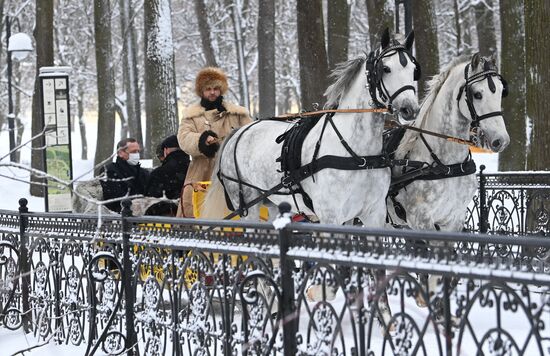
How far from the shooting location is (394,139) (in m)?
8.65

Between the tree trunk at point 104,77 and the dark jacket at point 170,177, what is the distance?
12334 millimetres

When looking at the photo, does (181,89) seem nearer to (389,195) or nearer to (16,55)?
(16,55)

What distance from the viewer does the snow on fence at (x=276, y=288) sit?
4332 millimetres

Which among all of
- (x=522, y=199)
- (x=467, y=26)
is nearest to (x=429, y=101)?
(x=522, y=199)

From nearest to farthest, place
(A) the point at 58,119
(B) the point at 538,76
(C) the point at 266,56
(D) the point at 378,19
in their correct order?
(B) the point at 538,76 < (A) the point at 58,119 < (D) the point at 378,19 < (C) the point at 266,56

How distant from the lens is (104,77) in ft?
79.6

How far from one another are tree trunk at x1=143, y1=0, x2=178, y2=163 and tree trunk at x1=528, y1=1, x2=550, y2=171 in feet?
24.7

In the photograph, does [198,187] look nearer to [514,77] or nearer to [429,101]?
[429,101]

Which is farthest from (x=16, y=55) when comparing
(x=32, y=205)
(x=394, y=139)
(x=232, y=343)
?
(x=232, y=343)

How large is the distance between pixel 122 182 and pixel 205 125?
154cm

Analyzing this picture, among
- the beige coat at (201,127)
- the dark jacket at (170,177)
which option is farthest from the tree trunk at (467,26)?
the beige coat at (201,127)

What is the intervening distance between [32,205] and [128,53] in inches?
553

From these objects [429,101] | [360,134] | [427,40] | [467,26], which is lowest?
[360,134]

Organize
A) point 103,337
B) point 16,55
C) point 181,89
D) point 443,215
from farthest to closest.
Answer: point 181,89 → point 16,55 → point 443,215 → point 103,337
